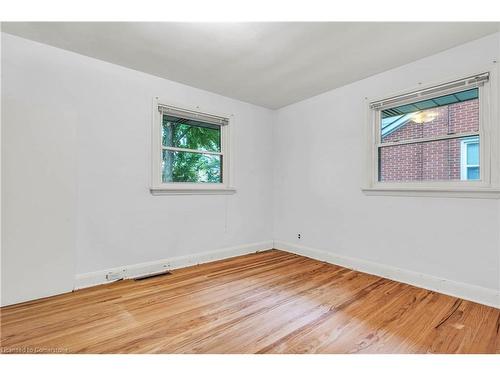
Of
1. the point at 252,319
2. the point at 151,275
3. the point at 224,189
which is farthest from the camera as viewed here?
the point at 224,189

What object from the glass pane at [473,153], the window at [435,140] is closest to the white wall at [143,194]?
the window at [435,140]

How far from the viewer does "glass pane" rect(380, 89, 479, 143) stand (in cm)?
236

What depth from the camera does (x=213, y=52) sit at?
248cm

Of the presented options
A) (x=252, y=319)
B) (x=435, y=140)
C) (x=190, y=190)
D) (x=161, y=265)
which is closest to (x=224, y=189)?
(x=190, y=190)

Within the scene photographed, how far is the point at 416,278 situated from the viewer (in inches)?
101

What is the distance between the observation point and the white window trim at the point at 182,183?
298 centimetres

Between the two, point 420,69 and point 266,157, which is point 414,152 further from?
point 266,157

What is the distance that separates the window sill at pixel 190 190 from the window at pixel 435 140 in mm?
1852

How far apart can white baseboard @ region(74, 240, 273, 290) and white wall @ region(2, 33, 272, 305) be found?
0.20 feet

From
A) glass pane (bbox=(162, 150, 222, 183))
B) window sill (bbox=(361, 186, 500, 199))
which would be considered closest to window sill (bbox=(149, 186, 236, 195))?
glass pane (bbox=(162, 150, 222, 183))

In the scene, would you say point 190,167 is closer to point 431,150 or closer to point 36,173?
point 36,173

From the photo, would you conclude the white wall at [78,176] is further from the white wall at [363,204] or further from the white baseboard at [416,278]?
the white baseboard at [416,278]

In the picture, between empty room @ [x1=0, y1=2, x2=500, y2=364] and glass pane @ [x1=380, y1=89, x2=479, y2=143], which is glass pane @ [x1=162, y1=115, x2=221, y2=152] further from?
glass pane @ [x1=380, y1=89, x2=479, y2=143]

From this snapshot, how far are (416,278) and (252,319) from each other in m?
1.81
